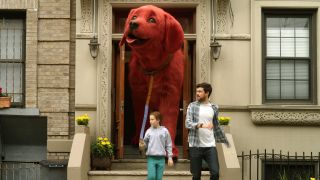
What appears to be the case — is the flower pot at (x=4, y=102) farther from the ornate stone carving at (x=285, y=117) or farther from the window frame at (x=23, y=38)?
the ornate stone carving at (x=285, y=117)

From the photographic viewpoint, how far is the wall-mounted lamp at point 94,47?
11.9m

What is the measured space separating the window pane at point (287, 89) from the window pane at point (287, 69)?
120 mm

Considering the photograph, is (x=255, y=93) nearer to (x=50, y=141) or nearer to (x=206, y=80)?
(x=206, y=80)

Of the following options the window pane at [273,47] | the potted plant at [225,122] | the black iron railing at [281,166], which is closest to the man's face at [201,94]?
the potted plant at [225,122]

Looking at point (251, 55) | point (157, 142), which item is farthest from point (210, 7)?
point (157, 142)

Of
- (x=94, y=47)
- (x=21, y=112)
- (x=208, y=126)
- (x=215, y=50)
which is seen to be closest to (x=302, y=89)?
(x=215, y=50)

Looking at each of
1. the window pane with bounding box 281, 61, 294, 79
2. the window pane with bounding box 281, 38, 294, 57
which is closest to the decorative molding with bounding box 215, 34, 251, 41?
the window pane with bounding box 281, 38, 294, 57

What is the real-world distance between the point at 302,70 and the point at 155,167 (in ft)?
14.9

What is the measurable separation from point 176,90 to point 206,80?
821 mm

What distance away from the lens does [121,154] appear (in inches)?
468

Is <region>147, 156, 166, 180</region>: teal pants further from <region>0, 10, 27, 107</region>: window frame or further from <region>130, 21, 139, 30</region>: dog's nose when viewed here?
<region>0, 10, 27, 107</region>: window frame

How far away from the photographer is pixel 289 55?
40.9ft

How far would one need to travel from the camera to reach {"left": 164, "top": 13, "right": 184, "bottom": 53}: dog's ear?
10844mm

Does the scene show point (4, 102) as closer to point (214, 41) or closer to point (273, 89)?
point (214, 41)
